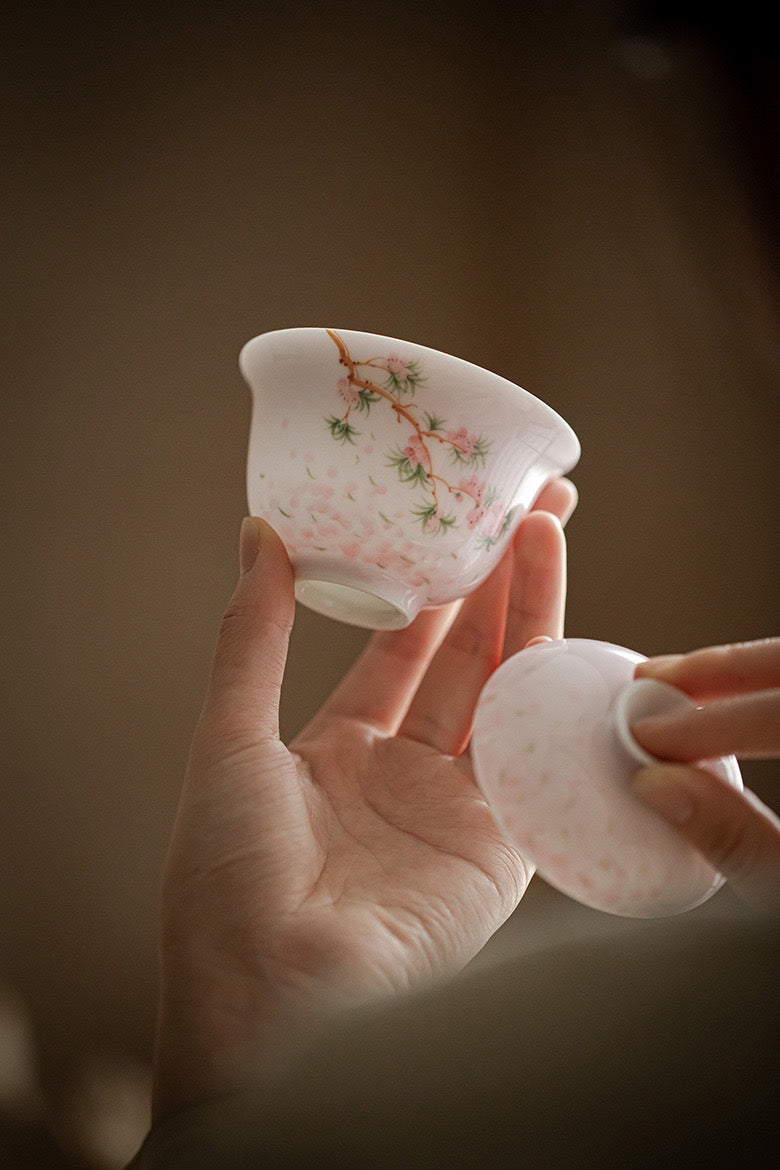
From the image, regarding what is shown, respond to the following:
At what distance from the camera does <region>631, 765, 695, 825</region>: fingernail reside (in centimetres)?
49

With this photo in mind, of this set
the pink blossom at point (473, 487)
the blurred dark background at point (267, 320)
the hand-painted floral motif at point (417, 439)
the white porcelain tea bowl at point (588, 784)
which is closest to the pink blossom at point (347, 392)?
the hand-painted floral motif at point (417, 439)

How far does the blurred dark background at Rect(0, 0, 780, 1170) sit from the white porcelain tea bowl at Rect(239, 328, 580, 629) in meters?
0.64

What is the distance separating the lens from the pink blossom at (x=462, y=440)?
66 centimetres

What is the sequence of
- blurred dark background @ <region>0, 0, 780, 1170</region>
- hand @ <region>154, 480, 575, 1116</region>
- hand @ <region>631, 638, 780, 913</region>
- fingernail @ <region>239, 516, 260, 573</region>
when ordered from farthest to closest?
1. blurred dark background @ <region>0, 0, 780, 1170</region>
2. fingernail @ <region>239, 516, 260, 573</region>
3. hand @ <region>154, 480, 575, 1116</region>
4. hand @ <region>631, 638, 780, 913</region>

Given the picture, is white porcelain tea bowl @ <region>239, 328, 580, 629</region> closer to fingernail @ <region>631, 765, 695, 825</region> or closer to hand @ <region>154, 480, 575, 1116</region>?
hand @ <region>154, 480, 575, 1116</region>

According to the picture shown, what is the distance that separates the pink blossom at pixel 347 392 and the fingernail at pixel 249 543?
131 millimetres

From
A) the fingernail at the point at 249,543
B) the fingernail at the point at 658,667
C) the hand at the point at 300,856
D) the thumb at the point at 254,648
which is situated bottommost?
the hand at the point at 300,856

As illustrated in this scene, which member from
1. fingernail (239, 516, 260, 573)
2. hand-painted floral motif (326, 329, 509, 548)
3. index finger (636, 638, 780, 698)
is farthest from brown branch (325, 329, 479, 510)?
index finger (636, 638, 780, 698)

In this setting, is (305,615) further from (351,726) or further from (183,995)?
(183,995)

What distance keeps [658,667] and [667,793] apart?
0.08 metres

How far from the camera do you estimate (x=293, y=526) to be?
0.71 metres

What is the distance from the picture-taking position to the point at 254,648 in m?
0.70

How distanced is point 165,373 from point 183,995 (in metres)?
0.94

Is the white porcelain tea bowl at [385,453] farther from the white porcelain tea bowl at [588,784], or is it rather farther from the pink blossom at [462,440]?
the white porcelain tea bowl at [588,784]
